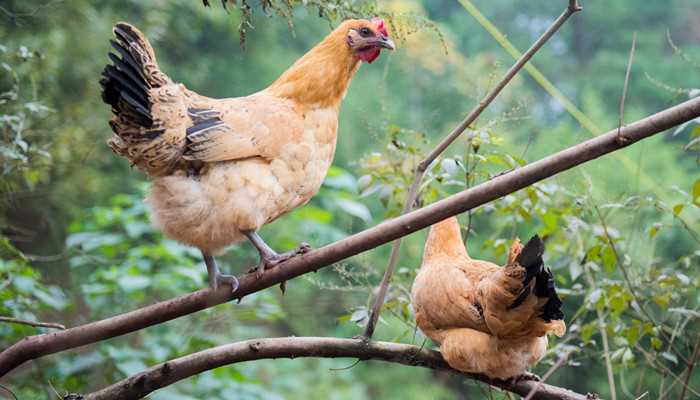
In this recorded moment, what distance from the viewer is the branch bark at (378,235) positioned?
5.78 ft

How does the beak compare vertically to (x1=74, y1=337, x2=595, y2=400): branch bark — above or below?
above

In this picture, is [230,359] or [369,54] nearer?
[230,359]

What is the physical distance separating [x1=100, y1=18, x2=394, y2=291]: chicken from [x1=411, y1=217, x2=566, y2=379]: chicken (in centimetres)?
61

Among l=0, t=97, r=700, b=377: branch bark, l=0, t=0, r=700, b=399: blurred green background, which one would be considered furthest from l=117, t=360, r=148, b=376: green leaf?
l=0, t=97, r=700, b=377: branch bark

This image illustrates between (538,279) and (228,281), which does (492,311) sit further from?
(228,281)

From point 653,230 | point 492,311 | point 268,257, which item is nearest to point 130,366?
point 268,257

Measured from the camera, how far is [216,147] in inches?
97.0

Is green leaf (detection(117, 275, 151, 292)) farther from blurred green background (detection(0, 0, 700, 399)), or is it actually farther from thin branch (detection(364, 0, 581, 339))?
thin branch (detection(364, 0, 581, 339))

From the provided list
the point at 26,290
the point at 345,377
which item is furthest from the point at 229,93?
the point at 26,290

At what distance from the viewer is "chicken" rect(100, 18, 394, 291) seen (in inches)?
92.4

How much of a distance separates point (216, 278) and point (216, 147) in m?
0.43

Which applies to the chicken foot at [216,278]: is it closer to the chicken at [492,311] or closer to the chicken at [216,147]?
the chicken at [216,147]

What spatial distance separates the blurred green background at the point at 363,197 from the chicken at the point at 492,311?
0.47 ft

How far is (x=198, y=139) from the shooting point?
2445 mm
